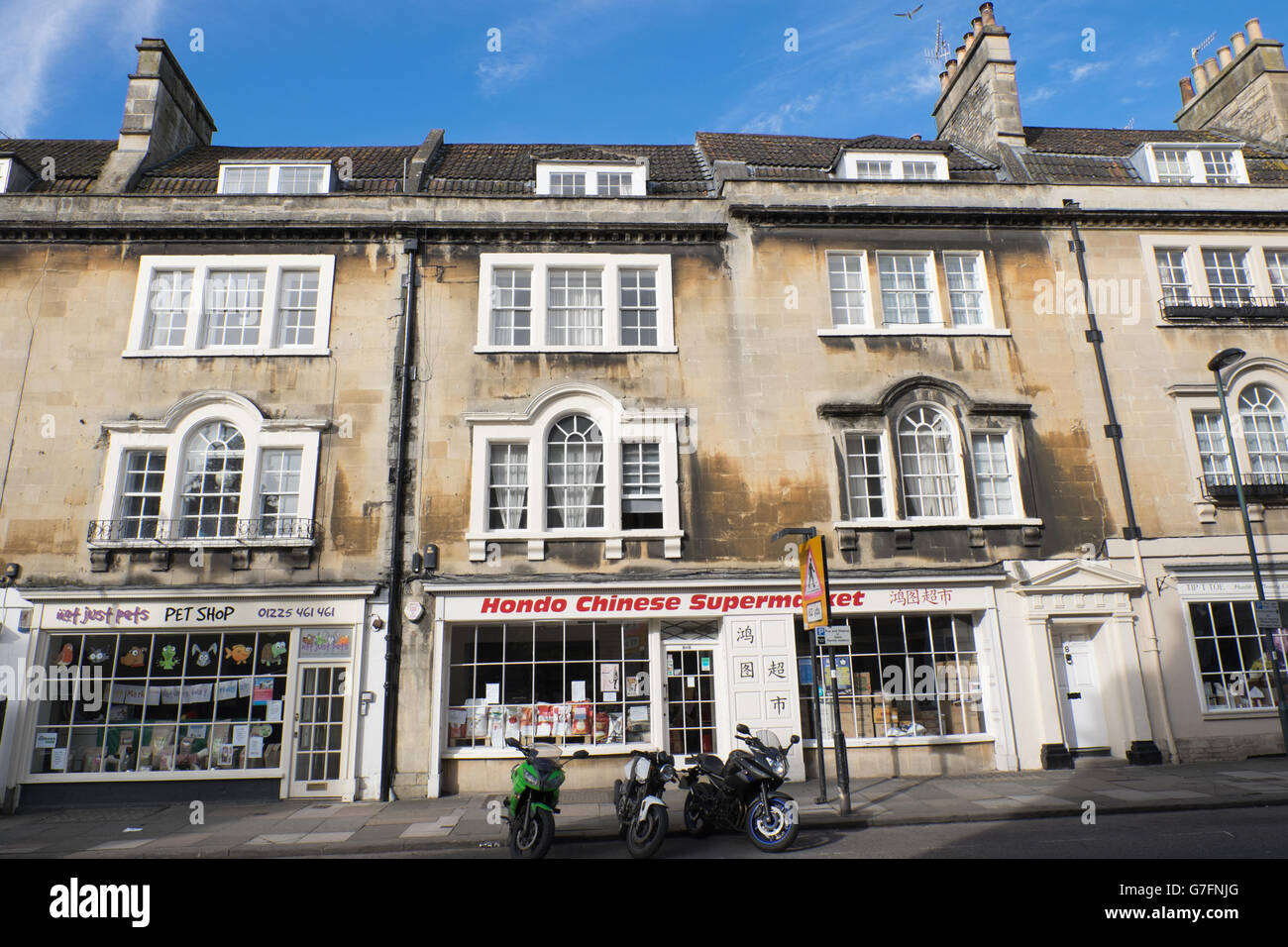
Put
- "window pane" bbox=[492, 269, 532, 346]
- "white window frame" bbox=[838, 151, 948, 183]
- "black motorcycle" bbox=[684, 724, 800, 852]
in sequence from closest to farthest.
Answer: "black motorcycle" bbox=[684, 724, 800, 852], "window pane" bbox=[492, 269, 532, 346], "white window frame" bbox=[838, 151, 948, 183]

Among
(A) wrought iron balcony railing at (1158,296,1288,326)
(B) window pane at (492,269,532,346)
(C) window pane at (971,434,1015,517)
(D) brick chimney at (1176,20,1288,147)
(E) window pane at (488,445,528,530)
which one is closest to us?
(E) window pane at (488,445,528,530)

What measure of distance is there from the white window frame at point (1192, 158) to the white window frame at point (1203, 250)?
5.74ft

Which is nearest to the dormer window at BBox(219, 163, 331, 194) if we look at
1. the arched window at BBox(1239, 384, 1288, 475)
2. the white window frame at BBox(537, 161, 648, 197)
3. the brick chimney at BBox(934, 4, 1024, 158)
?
the white window frame at BBox(537, 161, 648, 197)

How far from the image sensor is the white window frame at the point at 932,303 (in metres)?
14.9

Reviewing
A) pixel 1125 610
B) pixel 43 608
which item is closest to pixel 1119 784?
pixel 1125 610

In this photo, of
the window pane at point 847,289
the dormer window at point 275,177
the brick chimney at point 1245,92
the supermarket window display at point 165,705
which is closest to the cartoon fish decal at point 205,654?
the supermarket window display at point 165,705

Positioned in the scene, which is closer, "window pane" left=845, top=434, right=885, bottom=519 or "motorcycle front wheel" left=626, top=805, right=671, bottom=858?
"motorcycle front wheel" left=626, top=805, right=671, bottom=858

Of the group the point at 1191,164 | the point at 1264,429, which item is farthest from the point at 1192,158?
the point at 1264,429

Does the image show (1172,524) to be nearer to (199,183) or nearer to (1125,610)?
(1125,610)

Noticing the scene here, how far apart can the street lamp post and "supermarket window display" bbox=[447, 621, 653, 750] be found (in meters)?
11.3

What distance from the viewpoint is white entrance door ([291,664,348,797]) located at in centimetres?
1233

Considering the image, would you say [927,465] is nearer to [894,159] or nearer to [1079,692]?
[1079,692]

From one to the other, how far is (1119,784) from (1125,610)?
3576 mm

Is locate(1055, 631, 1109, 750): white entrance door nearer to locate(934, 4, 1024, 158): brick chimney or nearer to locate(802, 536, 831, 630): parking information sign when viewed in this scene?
locate(802, 536, 831, 630): parking information sign
